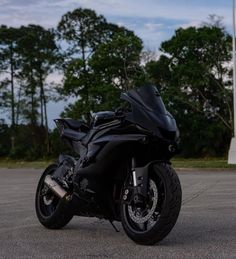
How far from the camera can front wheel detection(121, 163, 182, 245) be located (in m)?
5.99

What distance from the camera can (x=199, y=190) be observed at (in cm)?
1395

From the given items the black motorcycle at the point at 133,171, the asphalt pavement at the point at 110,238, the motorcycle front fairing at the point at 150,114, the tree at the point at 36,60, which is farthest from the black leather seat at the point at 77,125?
the tree at the point at 36,60

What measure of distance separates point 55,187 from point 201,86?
43.0 m

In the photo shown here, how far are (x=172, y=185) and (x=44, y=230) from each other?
2291mm

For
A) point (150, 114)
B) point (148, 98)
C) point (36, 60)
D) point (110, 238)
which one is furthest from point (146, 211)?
point (36, 60)

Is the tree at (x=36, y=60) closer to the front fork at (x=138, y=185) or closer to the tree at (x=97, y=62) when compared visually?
the tree at (x=97, y=62)

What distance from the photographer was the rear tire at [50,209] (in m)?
7.54

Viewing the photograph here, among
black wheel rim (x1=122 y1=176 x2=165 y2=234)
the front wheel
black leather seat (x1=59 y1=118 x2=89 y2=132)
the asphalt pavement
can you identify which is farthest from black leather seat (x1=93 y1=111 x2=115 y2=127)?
the asphalt pavement

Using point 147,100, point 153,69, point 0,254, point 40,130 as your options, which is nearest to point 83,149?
point 147,100

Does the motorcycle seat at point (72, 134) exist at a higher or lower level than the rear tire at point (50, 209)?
higher

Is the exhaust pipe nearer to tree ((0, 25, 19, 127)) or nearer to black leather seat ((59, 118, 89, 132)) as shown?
black leather seat ((59, 118, 89, 132))

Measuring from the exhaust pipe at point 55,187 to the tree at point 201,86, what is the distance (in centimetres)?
4139

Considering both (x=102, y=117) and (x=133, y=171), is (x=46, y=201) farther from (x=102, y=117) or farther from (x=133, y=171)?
(x=133, y=171)

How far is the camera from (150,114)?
6.24 m
